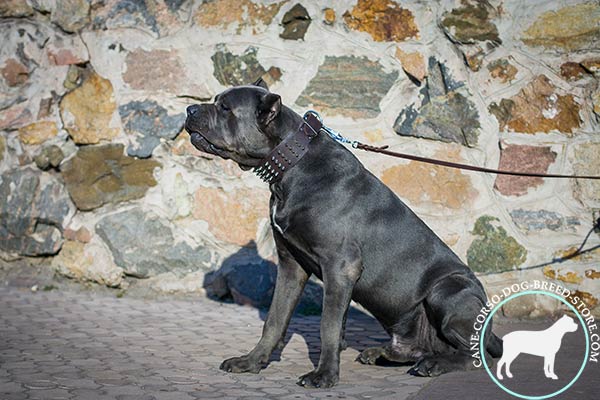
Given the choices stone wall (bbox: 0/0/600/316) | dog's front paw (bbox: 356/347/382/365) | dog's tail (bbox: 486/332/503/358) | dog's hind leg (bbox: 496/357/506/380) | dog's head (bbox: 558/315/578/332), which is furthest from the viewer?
stone wall (bbox: 0/0/600/316)

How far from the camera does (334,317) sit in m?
3.81

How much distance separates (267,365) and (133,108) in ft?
8.85

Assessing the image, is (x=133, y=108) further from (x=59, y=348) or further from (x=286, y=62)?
(x=59, y=348)

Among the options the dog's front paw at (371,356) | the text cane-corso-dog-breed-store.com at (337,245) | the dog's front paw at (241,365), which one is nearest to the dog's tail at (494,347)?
the text cane-corso-dog-breed-store.com at (337,245)

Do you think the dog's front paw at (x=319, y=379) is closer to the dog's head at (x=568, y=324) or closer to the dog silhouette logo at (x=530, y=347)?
the dog silhouette logo at (x=530, y=347)

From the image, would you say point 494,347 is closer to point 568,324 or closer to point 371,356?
point 371,356

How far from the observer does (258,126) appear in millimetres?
3947

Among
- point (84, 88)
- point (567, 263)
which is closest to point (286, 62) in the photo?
point (84, 88)

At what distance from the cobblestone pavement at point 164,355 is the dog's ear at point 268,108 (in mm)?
1249

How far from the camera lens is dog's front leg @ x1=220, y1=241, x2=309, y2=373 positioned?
13.2ft

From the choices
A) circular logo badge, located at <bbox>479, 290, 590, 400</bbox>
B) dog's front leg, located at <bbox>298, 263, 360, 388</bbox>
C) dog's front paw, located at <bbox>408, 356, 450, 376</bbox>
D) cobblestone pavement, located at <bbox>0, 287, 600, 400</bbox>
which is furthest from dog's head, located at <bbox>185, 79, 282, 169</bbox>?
circular logo badge, located at <bbox>479, 290, 590, 400</bbox>

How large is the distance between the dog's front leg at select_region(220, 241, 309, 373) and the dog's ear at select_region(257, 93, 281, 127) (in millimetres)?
668

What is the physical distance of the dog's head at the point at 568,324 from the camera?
186 inches

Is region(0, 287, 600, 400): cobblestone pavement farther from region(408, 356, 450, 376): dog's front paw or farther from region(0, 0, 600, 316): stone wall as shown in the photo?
region(0, 0, 600, 316): stone wall
